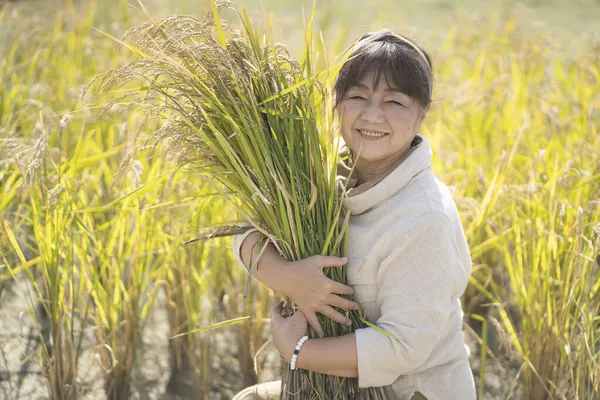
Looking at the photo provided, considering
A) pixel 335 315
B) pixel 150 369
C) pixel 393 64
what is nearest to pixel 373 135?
pixel 393 64

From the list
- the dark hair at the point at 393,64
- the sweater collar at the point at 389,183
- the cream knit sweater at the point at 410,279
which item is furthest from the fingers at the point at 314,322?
the dark hair at the point at 393,64

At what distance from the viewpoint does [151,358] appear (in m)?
2.36

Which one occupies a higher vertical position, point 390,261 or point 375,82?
point 375,82

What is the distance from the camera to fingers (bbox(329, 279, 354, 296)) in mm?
1531

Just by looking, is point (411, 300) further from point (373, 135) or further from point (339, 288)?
point (373, 135)

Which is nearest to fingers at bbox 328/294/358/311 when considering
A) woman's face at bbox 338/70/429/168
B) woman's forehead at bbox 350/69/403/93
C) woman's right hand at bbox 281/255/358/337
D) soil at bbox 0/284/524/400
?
woman's right hand at bbox 281/255/358/337

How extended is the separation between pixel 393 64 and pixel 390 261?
404 mm

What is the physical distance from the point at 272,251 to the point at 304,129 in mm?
279

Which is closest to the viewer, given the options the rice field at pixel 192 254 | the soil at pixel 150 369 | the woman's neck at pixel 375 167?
the woman's neck at pixel 375 167

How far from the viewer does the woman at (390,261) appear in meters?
1.50

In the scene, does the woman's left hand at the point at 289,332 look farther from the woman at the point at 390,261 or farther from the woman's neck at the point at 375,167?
the woman's neck at the point at 375,167

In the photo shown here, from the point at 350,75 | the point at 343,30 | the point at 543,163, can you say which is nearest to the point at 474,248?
the point at 543,163

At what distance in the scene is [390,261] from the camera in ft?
5.01

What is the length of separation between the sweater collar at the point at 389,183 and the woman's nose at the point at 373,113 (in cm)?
11
